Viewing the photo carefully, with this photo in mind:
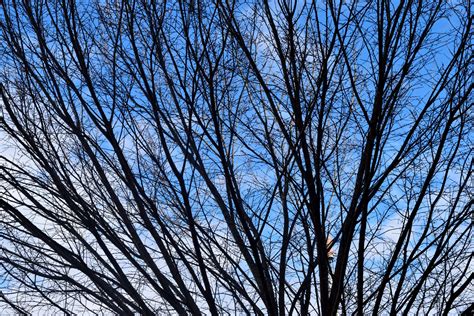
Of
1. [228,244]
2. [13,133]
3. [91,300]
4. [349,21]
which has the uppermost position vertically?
[349,21]

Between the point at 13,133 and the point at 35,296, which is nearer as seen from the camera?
the point at 13,133

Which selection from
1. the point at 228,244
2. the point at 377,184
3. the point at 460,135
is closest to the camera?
the point at 377,184

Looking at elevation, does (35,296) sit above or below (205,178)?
below

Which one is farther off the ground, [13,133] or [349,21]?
[349,21]

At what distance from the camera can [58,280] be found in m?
3.00

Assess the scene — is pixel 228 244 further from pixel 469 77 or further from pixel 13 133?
pixel 469 77

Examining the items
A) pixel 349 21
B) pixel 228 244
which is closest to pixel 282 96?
pixel 349 21

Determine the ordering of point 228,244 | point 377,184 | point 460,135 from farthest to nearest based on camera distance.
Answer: point 228,244, point 460,135, point 377,184

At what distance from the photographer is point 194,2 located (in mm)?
2879

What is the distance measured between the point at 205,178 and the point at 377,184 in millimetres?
927

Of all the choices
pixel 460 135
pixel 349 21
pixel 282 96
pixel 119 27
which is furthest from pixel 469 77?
pixel 119 27

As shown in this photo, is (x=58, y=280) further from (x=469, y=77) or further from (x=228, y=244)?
(x=469, y=77)

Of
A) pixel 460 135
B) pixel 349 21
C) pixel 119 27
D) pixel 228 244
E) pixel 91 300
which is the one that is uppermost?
pixel 119 27

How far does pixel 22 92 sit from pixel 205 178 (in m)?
1.15
